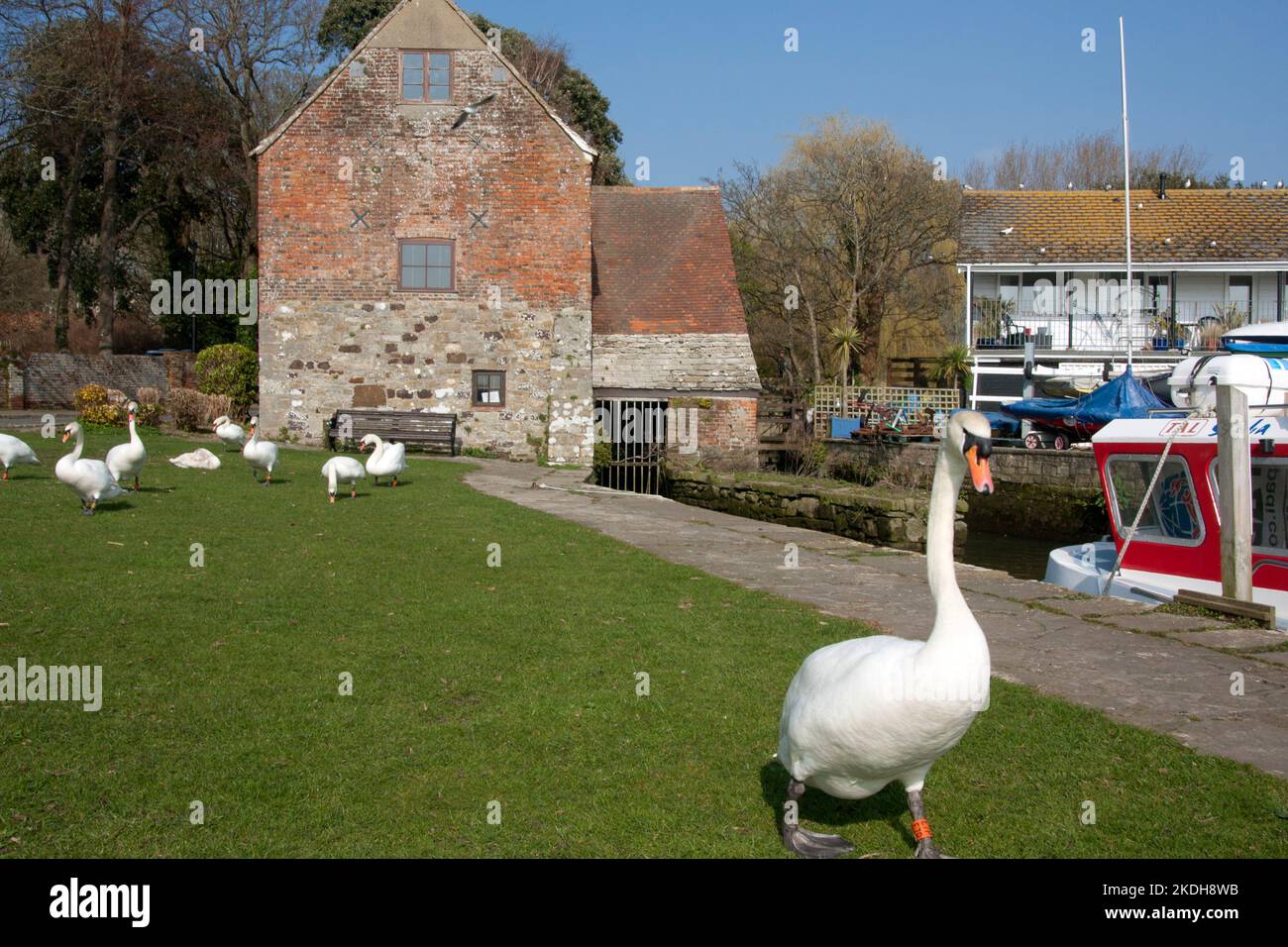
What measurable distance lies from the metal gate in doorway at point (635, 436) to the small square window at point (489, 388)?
3302 millimetres

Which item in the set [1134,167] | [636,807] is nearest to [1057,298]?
[1134,167]

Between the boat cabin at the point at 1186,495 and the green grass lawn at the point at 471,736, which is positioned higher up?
the boat cabin at the point at 1186,495

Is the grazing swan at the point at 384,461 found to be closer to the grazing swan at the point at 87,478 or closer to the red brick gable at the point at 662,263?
the grazing swan at the point at 87,478

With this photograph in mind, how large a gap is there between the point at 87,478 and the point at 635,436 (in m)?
18.5

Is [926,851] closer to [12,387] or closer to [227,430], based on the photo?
[227,430]

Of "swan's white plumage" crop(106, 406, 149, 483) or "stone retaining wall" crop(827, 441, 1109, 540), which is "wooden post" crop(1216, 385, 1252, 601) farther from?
"stone retaining wall" crop(827, 441, 1109, 540)

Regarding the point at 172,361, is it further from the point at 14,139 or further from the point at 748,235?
the point at 748,235

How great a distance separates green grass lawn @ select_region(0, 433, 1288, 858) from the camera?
208 inches

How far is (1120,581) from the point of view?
1486 centimetres

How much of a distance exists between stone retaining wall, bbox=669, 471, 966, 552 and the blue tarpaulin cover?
7.68 metres

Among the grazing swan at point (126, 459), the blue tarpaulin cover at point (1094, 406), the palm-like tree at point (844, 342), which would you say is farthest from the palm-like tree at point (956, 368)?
the grazing swan at point (126, 459)

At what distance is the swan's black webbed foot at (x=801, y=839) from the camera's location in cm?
510

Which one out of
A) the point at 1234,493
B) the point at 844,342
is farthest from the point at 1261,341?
the point at 844,342
